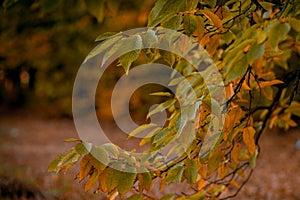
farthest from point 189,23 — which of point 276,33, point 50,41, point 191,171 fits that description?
point 50,41

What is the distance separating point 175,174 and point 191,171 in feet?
0.18

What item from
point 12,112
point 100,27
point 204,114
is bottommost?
point 12,112

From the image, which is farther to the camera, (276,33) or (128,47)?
(128,47)

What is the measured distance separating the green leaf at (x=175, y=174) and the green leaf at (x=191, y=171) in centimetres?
2

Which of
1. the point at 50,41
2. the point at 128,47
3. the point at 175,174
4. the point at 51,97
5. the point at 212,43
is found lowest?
the point at 51,97

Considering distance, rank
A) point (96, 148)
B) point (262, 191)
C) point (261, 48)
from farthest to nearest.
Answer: point (262, 191), point (96, 148), point (261, 48)

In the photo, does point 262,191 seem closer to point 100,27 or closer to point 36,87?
point 100,27

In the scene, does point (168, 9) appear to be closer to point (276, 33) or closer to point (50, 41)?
point (276, 33)

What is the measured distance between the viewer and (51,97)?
10500mm

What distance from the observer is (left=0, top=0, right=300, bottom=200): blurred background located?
349 cm

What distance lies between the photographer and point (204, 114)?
1.43 meters

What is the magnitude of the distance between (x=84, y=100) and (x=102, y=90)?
438 mm

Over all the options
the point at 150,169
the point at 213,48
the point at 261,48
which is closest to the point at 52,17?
the point at 213,48

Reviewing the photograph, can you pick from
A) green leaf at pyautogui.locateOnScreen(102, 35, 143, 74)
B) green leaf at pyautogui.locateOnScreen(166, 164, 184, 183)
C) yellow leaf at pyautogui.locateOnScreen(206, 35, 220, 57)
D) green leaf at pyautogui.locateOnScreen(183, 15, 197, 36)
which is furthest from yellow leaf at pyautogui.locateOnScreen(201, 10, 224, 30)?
green leaf at pyautogui.locateOnScreen(166, 164, 184, 183)
